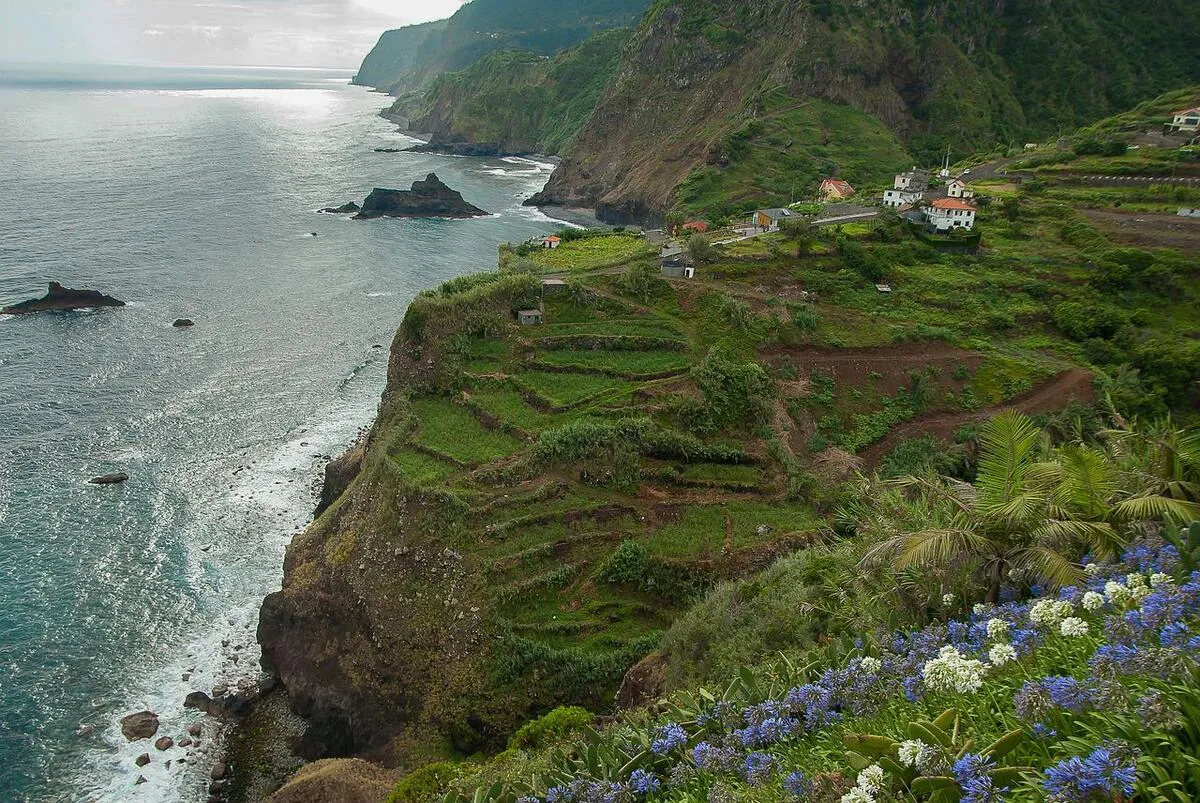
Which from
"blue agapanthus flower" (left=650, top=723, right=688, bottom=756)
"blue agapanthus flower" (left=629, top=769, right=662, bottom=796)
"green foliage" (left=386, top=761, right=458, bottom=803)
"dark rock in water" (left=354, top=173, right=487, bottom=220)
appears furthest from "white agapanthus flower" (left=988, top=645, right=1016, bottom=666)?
"dark rock in water" (left=354, top=173, right=487, bottom=220)

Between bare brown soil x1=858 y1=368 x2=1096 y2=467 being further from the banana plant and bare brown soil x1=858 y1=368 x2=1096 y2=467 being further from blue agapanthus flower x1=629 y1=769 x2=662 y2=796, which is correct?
the banana plant

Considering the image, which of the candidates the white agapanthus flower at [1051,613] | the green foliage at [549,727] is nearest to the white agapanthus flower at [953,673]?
the white agapanthus flower at [1051,613]

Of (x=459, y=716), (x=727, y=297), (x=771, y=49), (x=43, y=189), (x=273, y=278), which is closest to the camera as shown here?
(x=459, y=716)

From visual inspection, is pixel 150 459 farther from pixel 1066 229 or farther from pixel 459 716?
pixel 1066 229

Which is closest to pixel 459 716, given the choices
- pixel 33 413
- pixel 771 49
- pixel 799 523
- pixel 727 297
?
pixel 799 523

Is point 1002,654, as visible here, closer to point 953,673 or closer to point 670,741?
point 953,673

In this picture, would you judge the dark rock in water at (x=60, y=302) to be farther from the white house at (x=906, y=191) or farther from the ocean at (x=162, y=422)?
the white house at (x=906, y=191)

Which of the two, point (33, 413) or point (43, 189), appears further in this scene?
point (43, 189)

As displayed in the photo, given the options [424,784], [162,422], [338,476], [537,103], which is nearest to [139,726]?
[338,476]

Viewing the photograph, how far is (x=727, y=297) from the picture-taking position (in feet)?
148

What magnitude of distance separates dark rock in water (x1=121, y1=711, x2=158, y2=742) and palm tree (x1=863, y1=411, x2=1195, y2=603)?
3077 cm

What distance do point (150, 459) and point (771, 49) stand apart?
354ft

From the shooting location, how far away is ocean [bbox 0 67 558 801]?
100 ft

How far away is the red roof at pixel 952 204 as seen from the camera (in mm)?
57281
